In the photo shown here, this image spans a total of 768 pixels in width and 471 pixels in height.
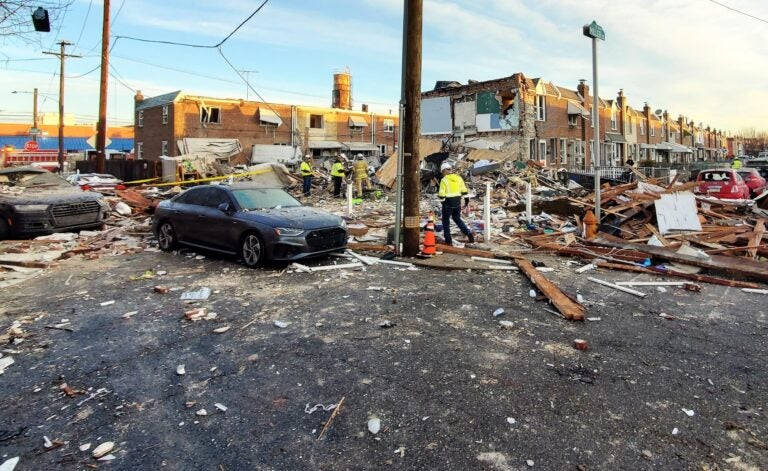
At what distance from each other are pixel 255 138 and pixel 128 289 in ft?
117

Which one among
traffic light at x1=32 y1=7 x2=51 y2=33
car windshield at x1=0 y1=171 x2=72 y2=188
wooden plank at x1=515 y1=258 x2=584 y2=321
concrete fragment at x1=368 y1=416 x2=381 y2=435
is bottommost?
concrete fragment at x1=368 y1=416 x2=381 y2=435

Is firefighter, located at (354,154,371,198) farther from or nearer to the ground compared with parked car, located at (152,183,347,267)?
farther from the ground

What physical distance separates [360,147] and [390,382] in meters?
43.3

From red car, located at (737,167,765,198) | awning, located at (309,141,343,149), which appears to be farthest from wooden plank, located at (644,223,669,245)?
awning, located at (309,141,343,149)

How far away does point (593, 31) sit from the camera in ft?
31.3

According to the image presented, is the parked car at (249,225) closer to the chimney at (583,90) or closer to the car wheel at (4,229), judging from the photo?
the car wheel at (4,229)

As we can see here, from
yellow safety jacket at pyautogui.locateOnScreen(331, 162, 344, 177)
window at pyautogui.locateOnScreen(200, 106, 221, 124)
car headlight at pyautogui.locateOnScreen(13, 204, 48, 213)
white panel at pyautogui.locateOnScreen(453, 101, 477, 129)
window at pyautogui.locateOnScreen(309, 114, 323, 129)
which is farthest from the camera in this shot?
window at pyautogui.locateOnScreen(309, 114, 323, 129)

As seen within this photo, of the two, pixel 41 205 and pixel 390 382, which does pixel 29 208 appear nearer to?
pixel 41 205

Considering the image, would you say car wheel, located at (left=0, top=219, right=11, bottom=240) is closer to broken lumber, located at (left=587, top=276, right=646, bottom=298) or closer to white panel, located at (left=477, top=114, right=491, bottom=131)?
broken lumber, located at (left=587, top=276, right=646, bottom=298)

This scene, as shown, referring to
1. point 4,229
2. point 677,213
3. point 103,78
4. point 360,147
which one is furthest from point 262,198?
point 360,147

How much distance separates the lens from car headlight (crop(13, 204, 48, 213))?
1027cm

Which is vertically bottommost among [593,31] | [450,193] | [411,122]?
[450,193]

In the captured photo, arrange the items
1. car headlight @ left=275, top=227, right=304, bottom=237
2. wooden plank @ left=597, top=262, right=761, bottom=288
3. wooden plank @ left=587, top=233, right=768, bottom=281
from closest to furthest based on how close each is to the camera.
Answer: wooden plank @ left=597, top=262, right=761, bottom=288, wooden plank @ left=587, top=233, right=768, bottom=281, car headlight @ left=275, top=227, right=304, bottom=237

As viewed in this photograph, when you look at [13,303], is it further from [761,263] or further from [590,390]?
[761,263]
